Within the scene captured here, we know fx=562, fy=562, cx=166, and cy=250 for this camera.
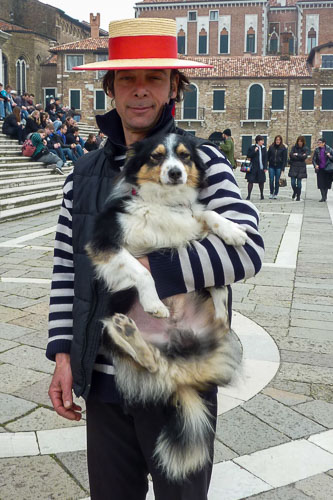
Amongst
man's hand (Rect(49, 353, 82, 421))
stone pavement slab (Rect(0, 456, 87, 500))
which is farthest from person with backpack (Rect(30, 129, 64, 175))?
man's hand (Rect(49, 353, 82, 421))

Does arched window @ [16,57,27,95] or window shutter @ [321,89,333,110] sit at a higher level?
arched window @ [16,57,27,95]

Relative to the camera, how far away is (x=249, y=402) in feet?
12.4

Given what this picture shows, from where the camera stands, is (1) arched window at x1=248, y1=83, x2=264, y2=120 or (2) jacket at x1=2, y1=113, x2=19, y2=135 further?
(1) arched window at x1=248, y1=83, x2=264, y2=120

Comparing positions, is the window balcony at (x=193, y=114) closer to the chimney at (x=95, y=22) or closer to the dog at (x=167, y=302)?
the chimney at (x=95, y=22)

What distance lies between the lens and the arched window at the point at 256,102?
153 feet

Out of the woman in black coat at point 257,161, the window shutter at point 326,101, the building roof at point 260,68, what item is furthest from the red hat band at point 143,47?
the window shutter at point 326,101

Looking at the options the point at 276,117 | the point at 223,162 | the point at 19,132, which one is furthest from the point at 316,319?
the point at 276,117

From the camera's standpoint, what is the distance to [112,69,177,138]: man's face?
6.07ft

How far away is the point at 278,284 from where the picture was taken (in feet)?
23.5

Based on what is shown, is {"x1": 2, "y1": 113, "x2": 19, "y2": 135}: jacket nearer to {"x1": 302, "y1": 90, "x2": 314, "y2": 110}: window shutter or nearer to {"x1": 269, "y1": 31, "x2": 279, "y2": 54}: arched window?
{"x1": 302, "y1": 90, "x2": 314, "y2": 110}: window shutter

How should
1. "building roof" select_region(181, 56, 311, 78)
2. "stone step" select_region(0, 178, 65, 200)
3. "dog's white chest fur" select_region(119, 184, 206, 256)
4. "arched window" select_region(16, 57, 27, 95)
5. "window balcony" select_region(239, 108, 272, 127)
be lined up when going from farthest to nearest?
"arched window" select_region(16, 57, 27, 95) → "window balcony" select_region(239, 108, 272, 127) → "building roof" select_region(181, 56, 311, 78) → "stone step" select_region(0, 178, 65, 200) → "dog's white chest fur" select_region(119, 184, 206, 256)

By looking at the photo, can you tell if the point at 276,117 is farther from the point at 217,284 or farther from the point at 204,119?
the point at 217,284

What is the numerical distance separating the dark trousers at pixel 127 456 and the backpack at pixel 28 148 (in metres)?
18.1

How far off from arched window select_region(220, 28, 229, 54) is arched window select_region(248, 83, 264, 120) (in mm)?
13499
